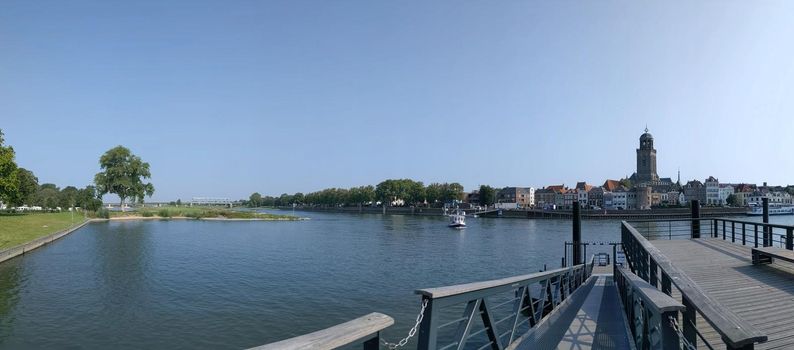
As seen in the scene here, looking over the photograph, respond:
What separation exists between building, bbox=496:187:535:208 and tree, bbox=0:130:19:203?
485ft

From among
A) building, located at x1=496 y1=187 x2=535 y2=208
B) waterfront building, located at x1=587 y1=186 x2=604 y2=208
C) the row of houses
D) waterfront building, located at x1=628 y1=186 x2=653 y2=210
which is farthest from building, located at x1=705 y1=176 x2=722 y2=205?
building, located at x1=496 y1=187 x2=535 y2=208

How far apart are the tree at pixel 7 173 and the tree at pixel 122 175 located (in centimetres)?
5838

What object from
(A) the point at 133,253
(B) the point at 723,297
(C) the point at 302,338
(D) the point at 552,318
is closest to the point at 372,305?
(D) the point at 552,318

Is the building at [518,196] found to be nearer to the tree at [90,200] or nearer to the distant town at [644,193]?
the distant town at [644,193]

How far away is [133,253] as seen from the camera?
37.5m

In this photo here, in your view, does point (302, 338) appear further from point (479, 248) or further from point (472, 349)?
point (479, 248)

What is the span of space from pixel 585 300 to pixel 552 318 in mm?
3225

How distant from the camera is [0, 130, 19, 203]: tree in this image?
4466cm

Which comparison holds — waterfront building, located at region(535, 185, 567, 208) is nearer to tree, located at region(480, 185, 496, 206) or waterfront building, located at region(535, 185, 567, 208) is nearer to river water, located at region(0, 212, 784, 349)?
tree, located at region(480, 185, 496, 206)

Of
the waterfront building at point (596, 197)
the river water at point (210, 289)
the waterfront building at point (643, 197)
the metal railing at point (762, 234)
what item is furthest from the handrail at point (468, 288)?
the waterfront building at point (596, 197)

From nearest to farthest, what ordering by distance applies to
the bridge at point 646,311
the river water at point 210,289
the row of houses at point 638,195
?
the bridge at point 646,311 < the river water at point 210,289 < the row of houses at point 638,195

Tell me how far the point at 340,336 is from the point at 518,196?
176 m

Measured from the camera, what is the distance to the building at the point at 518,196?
171875mm

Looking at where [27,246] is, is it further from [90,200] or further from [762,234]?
[90,200]
